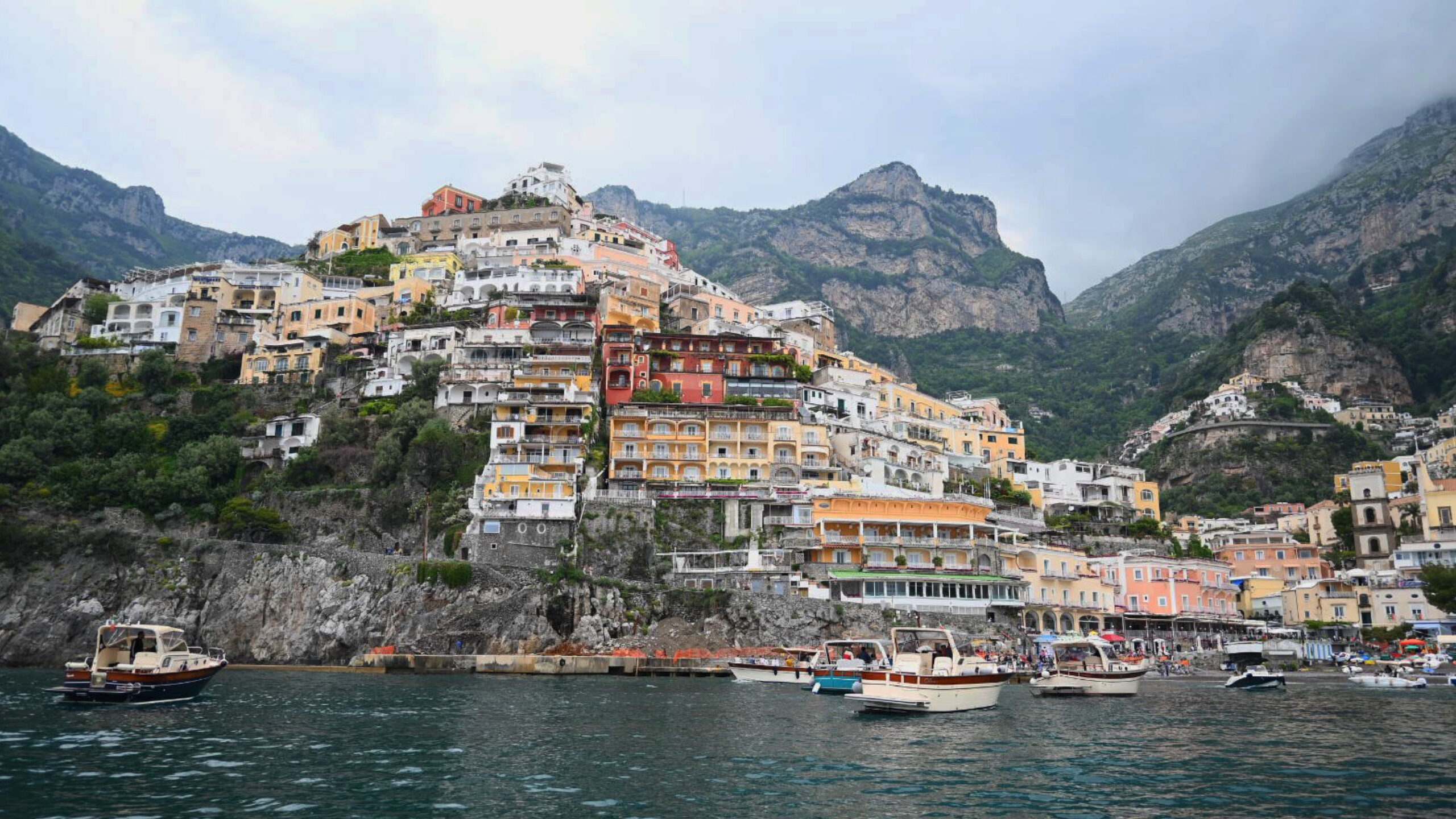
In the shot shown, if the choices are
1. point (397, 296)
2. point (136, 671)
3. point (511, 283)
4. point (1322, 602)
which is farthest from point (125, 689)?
→ point (1322, 602)

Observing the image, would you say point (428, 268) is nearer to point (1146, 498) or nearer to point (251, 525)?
point (251, 525)

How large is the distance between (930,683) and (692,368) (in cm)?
4549

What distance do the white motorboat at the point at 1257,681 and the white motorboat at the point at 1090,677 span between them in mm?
7479

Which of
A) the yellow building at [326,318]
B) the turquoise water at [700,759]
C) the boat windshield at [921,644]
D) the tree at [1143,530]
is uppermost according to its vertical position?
the yellow building at [326,318]

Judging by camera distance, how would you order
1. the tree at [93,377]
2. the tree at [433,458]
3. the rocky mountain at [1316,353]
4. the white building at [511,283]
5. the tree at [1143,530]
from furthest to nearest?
the rocky mountain at [1316,353] → the white building at [511,283] → the tree at [1143,530] → the tree at [93,377] → the tree at [433,458]

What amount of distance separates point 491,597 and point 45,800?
123 ft

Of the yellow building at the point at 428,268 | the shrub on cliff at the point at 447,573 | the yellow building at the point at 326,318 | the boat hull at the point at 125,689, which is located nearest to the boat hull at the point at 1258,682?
the shrub on cliff at the point at 447,573

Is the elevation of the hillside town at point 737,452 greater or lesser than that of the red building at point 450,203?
lesser

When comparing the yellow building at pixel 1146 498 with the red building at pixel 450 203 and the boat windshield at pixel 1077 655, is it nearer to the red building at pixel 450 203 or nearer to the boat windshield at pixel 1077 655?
the boat windshield at pixel 1077 655

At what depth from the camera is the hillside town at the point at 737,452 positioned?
62250 millimetres

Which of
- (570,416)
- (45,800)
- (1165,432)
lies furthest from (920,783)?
(1165,432)

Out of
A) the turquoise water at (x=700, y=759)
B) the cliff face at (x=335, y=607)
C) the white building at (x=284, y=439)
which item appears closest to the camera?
the turquoise water at (x=700, y=759)

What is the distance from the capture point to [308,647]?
183ft

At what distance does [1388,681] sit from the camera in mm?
48719
